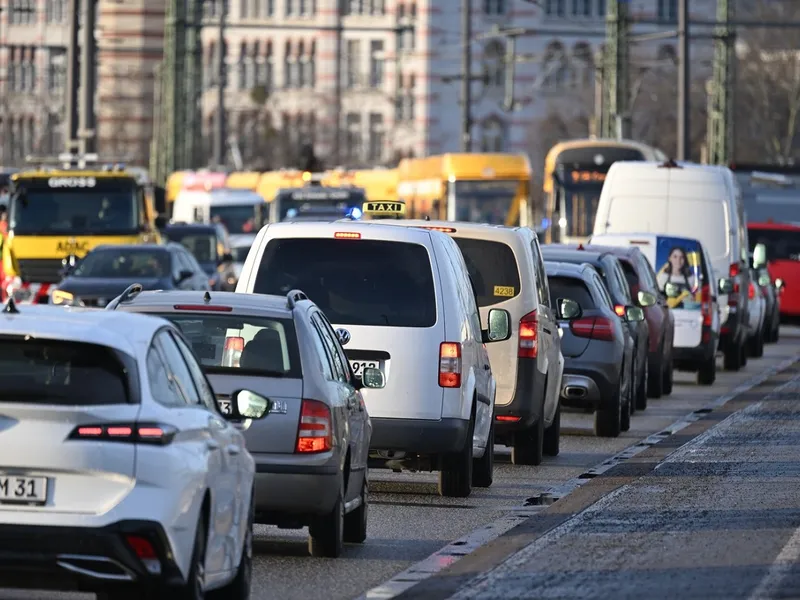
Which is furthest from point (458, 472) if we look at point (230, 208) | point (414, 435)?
point (230, 208)

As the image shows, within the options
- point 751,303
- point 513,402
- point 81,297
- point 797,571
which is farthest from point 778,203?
point 797,571

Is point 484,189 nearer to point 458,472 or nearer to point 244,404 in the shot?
point 458,472

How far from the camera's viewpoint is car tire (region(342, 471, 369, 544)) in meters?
12.6

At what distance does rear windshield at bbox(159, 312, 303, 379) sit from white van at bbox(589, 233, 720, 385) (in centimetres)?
1679

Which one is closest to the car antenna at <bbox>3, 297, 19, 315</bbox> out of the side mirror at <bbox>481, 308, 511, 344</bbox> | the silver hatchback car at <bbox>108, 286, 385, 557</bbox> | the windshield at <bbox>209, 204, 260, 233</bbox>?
the silver hatchback car at <bbox>108, 286, 385, 557</bbox>

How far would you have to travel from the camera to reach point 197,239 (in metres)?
45.1

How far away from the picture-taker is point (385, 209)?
1839cm

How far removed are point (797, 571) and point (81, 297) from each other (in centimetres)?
1920

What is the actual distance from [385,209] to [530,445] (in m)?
2.11

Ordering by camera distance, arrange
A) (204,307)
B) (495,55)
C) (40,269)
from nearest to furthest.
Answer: (204,307) < (40,269) < (495,55)

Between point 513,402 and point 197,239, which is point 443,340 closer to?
point 513,402

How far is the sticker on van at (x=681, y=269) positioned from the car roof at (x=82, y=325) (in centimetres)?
2049

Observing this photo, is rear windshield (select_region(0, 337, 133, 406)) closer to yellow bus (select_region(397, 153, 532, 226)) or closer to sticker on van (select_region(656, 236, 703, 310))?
sticker on van (select_region(656, 236, 703, 310))

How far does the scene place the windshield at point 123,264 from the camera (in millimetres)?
31734
